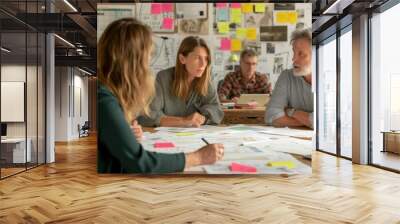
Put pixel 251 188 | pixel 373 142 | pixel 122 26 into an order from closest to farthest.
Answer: pixel 251 188 → pixel 122 26 → pixel 373 142

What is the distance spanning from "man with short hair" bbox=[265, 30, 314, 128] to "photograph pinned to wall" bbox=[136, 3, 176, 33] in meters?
1.82

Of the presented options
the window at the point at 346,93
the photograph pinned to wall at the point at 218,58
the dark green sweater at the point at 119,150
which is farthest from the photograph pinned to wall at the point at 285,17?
the window at the point at 346,93

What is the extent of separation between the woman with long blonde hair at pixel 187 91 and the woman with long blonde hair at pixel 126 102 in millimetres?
206

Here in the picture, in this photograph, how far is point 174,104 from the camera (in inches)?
227

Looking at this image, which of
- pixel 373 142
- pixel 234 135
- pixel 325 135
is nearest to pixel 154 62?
pixel 234 135

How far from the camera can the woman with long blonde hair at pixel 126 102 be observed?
17.8ft

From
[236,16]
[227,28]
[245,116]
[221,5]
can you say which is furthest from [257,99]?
[221,5]

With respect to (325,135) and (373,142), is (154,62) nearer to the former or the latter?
(373,142)

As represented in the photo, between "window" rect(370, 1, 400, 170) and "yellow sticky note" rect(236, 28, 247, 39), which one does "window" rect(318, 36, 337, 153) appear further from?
"yellow sticky note" rect(236, 28, 247, 39)

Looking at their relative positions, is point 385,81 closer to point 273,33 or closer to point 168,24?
point 273,33

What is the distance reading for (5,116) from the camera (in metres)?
6.30

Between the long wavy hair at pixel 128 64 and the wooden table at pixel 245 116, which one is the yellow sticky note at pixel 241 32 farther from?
the long wavy hair at pixel 128 64

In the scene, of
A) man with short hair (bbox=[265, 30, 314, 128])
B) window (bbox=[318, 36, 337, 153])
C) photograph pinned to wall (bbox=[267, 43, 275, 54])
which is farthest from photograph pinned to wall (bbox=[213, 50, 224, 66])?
window (bbox=[318, 36, 337, 153])

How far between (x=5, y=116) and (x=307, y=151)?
481 cm
